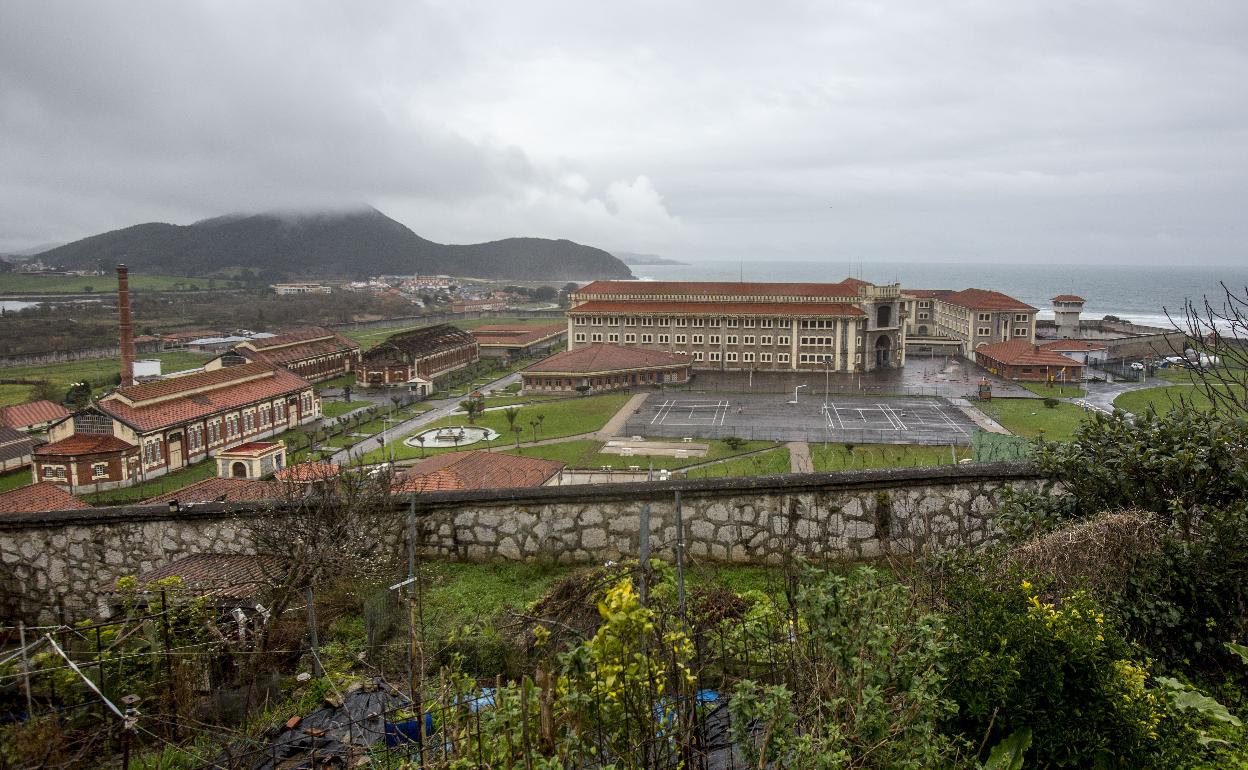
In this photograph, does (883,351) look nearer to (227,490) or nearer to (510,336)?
(510,336)

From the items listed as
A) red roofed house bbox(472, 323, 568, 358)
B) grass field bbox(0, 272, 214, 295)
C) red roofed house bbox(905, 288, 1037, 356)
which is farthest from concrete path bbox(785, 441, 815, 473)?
grass field bbox(0, 272, 214, 295)

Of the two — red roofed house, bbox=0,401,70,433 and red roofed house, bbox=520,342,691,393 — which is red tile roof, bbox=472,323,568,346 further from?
red roofed house, bbox=0,401,70,433

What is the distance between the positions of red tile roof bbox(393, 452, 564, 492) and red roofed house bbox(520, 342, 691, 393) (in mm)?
32454

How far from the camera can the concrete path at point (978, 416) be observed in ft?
141

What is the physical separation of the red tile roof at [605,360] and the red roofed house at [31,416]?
30238 millimetres

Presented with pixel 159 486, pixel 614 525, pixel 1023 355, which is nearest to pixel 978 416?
pixel 1023 355

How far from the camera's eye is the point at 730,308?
239 feet

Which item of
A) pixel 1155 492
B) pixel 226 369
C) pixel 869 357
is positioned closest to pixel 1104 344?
pixel 869 357

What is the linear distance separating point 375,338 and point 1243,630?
108937 mm

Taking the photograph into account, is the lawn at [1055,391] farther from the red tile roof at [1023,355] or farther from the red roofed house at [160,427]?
the red roofed house at [160,427]

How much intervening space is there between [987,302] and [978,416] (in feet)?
118

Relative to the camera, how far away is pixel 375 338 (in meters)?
107

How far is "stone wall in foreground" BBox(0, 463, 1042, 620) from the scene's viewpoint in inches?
312

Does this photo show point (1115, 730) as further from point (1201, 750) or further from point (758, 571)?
point (758, 571)
